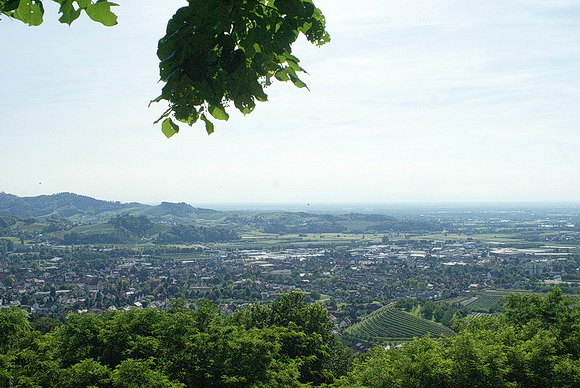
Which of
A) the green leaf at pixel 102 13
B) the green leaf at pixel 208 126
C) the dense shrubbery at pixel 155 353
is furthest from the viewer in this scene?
the dense shrubbery at pixel 155 353

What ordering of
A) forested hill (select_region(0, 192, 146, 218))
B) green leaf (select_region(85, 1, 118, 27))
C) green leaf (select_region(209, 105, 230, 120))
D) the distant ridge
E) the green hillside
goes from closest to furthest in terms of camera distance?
green leaf (select_region(85, 1, 118, 27)) < green leaf (select_region(209, 105, 230, 120)) < the green hillside < the distant ridge < forested hill (select_region(0, 192, 146, 218))

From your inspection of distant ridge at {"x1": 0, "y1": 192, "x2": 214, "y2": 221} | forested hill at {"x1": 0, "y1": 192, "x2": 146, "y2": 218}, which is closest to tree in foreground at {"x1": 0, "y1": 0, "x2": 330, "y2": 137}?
distant ridge at {"x1": 0, "y1": 192, "x2": 214, "y2": 221}

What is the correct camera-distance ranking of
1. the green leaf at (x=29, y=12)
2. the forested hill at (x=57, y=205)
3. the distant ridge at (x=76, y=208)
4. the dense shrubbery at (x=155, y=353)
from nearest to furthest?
the green leaf at (x=29, y=12) < the dense shrubbery at (x=155, y=353) < the distant ridge at (x=76, y=208) < the forested hill at (x=57, y=205)

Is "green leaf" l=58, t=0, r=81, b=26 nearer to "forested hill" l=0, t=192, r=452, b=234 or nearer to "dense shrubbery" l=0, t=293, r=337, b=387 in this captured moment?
"dense shrubbery" l=0, t=293, r=337, b=387

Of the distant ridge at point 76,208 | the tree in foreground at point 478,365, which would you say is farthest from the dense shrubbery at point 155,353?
the distant ridge at point 76,208

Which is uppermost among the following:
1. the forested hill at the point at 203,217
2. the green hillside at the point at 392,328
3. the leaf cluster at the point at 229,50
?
the leaf cluster at the point at 229,50

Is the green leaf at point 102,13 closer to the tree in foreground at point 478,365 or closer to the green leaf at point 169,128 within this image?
the green leaf at point 169,128

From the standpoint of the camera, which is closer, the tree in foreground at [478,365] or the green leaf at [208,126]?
the green leaf at [208,126]
